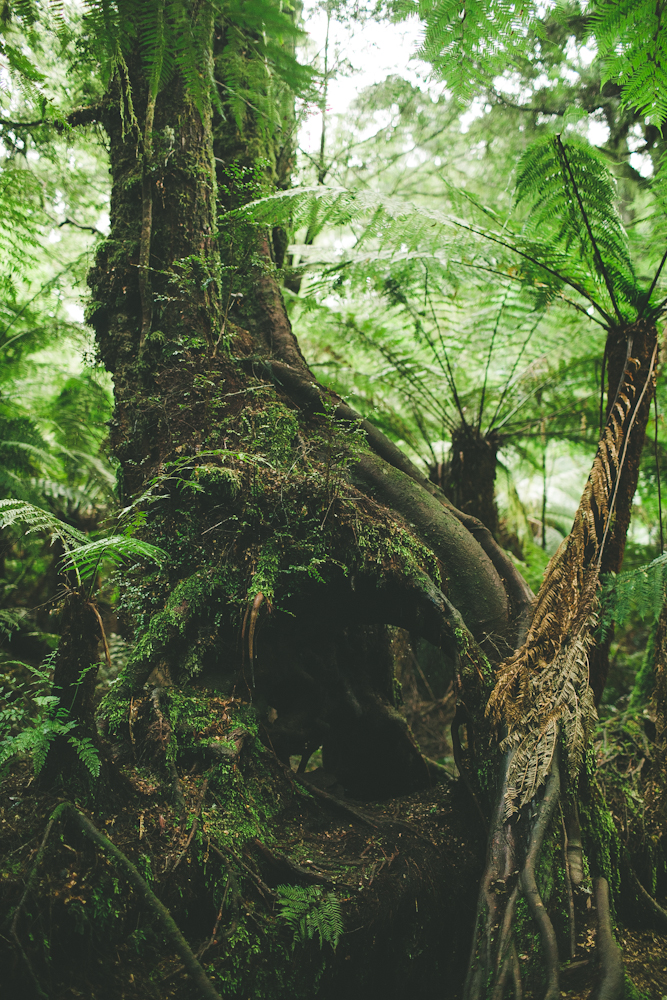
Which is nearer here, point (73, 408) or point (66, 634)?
point (66, 634)

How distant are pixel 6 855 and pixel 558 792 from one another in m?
1.67

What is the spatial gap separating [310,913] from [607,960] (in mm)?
867

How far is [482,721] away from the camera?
2.15 m

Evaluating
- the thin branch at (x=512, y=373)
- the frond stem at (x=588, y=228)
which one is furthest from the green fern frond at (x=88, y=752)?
the thin branch at (x=512, y=373)

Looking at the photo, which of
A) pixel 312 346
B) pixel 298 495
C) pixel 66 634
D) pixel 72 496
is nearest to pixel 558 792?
pixel 298 495

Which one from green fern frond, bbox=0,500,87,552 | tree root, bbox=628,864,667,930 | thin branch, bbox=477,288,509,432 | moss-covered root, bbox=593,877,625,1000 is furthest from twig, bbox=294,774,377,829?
thin branch, bbox=477,288,509,432

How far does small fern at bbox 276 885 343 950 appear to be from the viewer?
1609 mm

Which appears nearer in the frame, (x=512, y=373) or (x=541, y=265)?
(x=541, y=265)

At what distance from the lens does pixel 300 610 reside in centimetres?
234

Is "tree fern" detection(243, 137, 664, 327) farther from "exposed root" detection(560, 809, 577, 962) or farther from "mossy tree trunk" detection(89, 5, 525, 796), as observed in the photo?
"exposed root" detection(560, 809, 577, 962)

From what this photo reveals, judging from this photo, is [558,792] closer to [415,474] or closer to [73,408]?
[415,474]

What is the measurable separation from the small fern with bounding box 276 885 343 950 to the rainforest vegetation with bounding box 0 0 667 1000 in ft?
0.04

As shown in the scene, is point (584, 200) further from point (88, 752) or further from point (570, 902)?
point (88, 752)

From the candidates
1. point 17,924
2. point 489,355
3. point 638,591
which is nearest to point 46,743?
point 17,924
